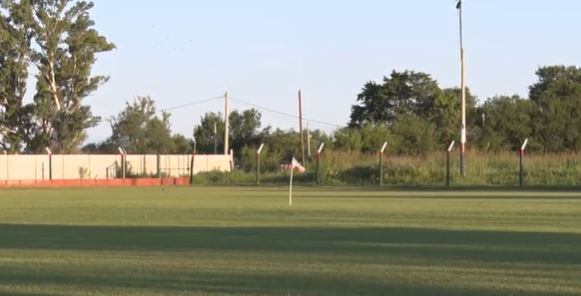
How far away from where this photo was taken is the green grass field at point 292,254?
10.7 m

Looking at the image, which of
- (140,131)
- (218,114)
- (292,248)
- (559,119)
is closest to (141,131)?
(140,131)

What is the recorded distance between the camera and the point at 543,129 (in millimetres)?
90250

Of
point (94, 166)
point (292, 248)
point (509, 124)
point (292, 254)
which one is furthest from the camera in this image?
point (509, 124)

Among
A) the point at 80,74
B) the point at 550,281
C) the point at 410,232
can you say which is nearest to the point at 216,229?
the point at 410,232

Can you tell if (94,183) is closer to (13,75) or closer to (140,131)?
(13,75)

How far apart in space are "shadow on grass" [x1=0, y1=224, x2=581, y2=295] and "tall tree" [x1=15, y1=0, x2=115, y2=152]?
190 feet

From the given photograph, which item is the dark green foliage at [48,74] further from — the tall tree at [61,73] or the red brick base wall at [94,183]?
the red brick base wall at [94,183]

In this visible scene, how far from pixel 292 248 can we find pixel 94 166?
52.4m

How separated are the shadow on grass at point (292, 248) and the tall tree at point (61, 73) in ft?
190

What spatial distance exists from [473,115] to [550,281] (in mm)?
92873

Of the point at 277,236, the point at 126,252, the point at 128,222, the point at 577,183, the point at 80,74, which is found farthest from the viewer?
the point at 80,74

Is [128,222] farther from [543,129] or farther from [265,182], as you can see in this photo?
[543,129]

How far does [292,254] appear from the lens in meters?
14.0

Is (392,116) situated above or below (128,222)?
above
